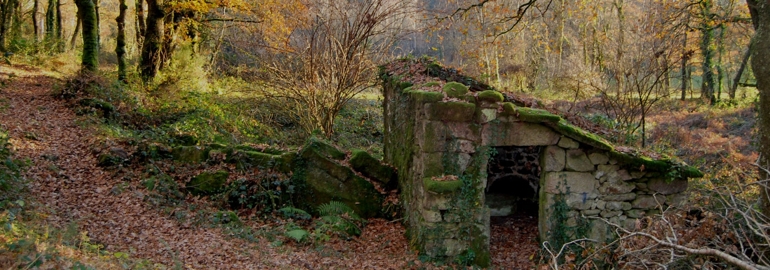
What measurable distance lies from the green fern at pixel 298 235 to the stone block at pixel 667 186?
502 cm

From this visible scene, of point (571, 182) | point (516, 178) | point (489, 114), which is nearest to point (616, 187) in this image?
point (571, 182)

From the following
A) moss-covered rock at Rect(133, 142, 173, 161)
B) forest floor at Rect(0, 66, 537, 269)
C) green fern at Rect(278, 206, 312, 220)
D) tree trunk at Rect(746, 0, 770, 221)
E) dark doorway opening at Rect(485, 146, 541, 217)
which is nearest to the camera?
tree trunk at Rect(746, 0, 770, 221)

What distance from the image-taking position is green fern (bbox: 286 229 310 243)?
7449 mm

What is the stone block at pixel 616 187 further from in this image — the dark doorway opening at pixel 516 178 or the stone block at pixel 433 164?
the dark doorway opening at pixel 516 178

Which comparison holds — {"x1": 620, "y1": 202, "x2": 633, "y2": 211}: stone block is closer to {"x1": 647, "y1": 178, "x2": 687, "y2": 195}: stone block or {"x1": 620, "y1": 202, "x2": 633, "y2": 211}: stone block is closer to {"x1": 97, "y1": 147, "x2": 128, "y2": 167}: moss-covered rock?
{"x1": 647, "y1": 178, "x2": 687, "y2": 195}: stone block

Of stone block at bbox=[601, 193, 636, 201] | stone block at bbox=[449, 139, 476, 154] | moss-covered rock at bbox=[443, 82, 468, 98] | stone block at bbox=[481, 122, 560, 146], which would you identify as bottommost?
stone block at bbox=[601, 193, 636, 201]

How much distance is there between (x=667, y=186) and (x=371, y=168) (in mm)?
4811

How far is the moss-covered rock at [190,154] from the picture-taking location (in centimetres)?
925

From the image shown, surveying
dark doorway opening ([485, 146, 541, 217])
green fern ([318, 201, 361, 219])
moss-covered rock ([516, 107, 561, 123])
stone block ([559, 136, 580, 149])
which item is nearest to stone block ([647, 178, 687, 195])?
stone block ([559, 136, 580, 149])

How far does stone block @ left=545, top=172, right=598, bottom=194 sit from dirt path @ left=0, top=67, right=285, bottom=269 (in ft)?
13.2

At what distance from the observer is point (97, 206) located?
705 cm

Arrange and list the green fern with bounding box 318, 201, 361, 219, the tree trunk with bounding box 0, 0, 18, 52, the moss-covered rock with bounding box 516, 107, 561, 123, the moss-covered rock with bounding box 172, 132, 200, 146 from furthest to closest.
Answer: the tree trunk with bounding box 0, 0, 18, 52
the moss-covered rock with bounding box 172, 132, 200, 146
the green fern with bounding box 318, 201, 361, 219
the moss-covered rock with bounding box 516, 107, 561, 123

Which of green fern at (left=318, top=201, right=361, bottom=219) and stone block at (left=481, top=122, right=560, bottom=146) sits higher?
stone block at (left=481, top=122, right=560, bottom=146)

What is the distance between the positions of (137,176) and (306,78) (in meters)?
4.62
